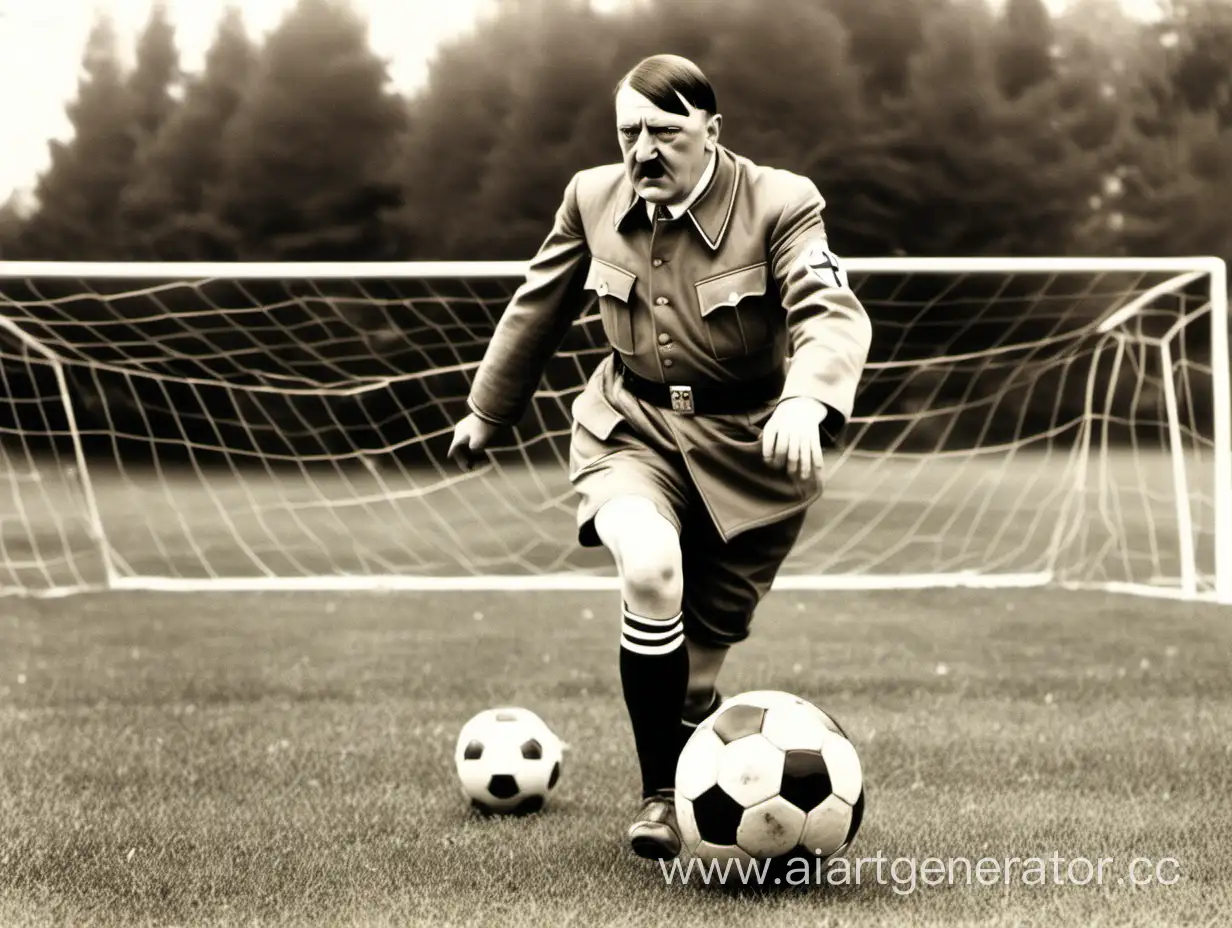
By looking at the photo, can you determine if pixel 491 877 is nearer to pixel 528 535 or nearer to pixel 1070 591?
pixel 1070 591

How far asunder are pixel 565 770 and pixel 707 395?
4.41ft

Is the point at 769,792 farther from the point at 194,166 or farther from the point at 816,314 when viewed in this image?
the point at 194,166

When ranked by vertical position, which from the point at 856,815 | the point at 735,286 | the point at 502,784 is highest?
the point at 735,286

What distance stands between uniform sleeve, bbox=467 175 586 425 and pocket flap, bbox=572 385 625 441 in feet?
0.60

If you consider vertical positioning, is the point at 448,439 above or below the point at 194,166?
below

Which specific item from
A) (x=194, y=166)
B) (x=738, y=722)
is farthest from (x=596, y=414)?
(x=194, y=166)

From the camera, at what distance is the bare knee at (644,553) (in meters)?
2.97

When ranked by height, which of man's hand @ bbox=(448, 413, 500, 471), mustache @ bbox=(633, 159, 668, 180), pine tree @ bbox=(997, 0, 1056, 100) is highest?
pine tree @ bbox=(997, 0, 1056, 100)

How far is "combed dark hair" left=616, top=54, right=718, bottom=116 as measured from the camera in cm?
309

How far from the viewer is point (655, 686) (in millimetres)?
3086

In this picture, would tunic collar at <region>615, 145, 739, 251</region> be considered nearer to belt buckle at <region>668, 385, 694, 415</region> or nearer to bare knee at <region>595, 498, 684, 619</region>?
belt buckle at <region>668, 385, 694, 415</region>

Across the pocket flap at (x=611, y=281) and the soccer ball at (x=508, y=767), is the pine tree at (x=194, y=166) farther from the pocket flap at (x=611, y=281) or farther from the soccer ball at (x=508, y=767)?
the pocket flap at (x=611, y=281)

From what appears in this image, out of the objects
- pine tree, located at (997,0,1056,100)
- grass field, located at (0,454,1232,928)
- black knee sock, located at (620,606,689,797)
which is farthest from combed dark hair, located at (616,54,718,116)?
pine tree, located at (997,0,1056,100)

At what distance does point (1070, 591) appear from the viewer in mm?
7980
